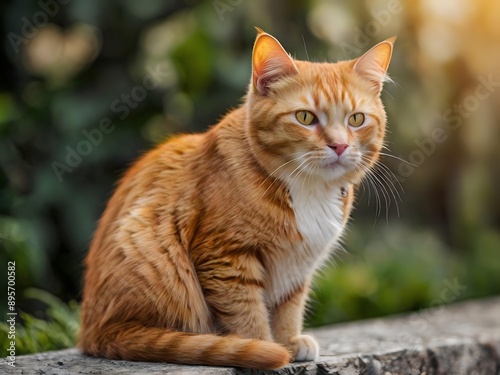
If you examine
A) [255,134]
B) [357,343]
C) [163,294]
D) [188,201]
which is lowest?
[357,343]

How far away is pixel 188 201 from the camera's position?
2322 millimetres

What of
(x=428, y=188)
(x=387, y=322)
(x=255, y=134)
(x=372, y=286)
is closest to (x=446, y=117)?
(x=428, y=188)

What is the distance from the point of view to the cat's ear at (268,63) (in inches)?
87.3

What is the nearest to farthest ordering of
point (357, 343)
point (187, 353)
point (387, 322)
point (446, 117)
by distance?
point (187, 353) < point (357, 343) < point (387, 322) < point (446, 117)

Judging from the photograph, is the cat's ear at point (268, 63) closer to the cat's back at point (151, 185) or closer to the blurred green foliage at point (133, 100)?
the cat's back at point (151, 185)

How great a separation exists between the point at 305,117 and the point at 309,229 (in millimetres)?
350

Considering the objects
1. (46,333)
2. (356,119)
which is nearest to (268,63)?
(356,119)

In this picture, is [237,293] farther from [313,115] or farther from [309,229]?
[313,115]

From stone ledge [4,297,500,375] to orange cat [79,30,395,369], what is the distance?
3.2 inches

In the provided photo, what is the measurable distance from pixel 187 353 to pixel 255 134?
0.68 meters

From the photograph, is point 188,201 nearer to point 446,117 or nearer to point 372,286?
point 372,286

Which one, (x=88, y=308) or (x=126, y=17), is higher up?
(x=126, y=17)

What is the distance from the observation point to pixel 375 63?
234 cm

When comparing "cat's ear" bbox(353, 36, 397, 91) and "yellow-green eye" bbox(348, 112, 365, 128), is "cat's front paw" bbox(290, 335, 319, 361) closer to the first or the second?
"yellow-green eye" bbox(348, 112, 365, 128)
